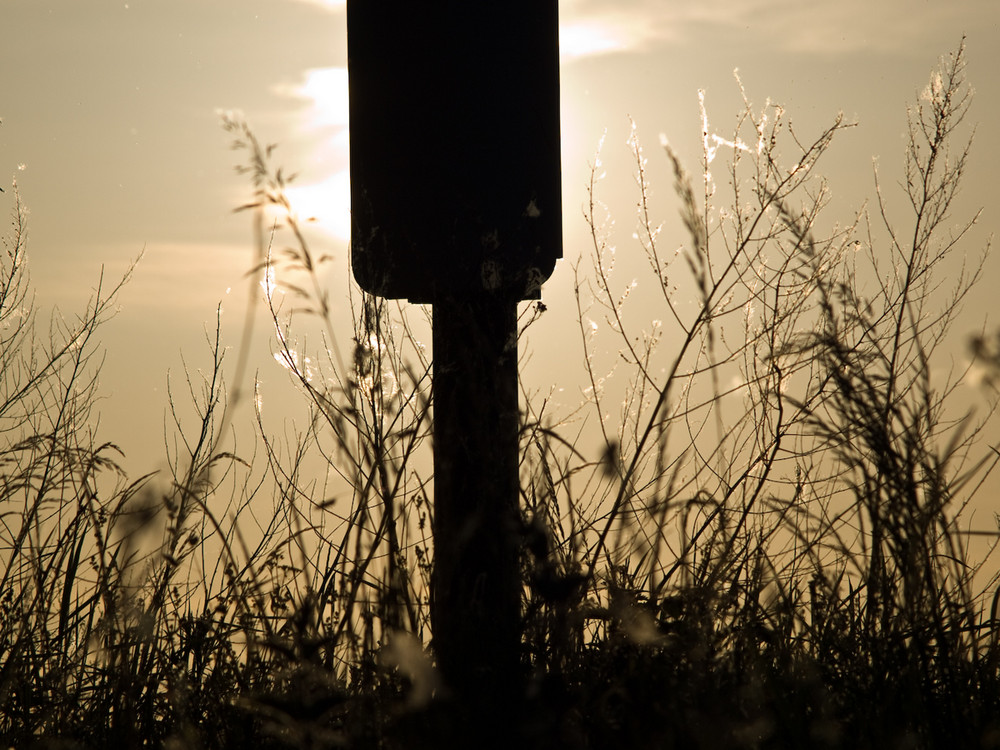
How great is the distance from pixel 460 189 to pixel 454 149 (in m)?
0.10

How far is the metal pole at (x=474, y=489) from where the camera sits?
206 cm

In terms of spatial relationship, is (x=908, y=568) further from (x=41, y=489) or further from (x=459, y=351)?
(x=41, y=489)

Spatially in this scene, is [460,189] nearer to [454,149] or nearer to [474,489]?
[454,149]

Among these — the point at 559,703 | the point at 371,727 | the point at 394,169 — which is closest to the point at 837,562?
the point at 559,703

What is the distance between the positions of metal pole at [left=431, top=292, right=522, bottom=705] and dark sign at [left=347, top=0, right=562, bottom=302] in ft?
0.32

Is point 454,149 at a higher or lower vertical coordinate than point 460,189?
higher

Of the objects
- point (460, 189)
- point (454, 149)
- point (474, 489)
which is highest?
→ point (454, 149)

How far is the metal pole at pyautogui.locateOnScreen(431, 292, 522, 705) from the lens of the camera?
206cm

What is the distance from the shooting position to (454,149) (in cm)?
236

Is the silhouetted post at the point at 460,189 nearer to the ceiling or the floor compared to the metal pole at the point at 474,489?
nearer to the ceiling

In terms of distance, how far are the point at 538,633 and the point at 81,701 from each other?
107 centimetres

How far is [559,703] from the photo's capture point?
1478 millimetres

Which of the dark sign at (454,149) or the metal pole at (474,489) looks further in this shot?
the dark sign at (454,149)

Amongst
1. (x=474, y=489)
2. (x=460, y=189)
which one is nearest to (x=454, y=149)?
(x=460, y=189)
